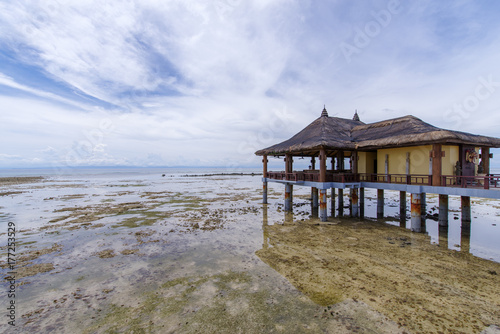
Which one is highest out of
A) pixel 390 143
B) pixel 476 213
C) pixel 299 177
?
pixel 390 143

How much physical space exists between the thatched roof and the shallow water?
618cm

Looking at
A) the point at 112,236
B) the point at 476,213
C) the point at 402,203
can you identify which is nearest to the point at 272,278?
the point at 112,236

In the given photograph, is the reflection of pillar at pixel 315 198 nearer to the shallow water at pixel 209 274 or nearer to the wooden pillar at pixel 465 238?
the shallow water at pixel 209 274

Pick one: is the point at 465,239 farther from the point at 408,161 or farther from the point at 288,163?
the point at 288,163

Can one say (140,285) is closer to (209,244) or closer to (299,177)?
(209,244)

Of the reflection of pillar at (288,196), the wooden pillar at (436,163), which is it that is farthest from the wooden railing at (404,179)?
the reflection of pillar at (288,196)

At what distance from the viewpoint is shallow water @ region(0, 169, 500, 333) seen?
6613mm

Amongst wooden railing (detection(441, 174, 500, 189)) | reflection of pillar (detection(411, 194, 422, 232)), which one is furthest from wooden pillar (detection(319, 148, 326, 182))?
wooden railing (detection(441, 174, 500, 189))

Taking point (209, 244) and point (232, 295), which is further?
point (209, 244)

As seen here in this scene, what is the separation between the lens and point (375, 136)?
1956 centimetres

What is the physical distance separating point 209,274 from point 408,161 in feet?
52.2

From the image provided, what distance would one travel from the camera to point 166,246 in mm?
13344

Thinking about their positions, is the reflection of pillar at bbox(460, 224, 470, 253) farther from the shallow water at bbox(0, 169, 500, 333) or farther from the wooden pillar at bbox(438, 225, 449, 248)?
the wooden pillar at bbox(438, 225, 449, 248)

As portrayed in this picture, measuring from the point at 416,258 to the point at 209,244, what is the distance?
10835 millimetres
